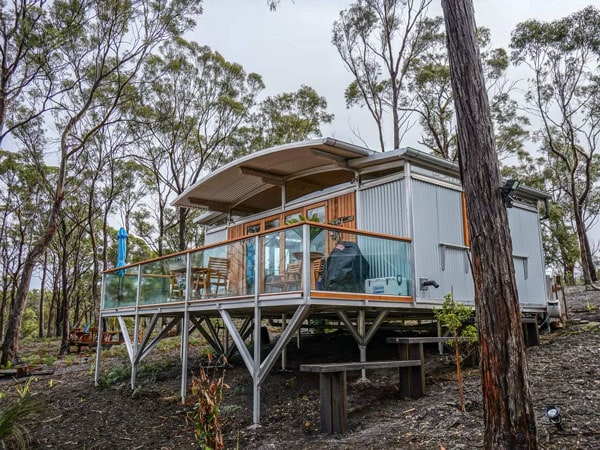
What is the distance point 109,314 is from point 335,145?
6.71 metres

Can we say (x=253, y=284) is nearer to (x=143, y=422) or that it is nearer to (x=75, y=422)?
(x=143, y=422)

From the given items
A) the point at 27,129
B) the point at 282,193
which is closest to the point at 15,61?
the point at 27,129

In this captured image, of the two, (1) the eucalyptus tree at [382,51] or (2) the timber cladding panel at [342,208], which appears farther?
(1) the eucalyptus tree at [382,51]

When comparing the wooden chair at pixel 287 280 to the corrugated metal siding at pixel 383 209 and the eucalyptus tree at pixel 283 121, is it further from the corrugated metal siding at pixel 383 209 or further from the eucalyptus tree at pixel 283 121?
the eucalyptus tree at pixel 283 121

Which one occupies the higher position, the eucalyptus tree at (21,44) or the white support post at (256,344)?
the eucalyptus tree at (21,44)

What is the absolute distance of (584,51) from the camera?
710 inches

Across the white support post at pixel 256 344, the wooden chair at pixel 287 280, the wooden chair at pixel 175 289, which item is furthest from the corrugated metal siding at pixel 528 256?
the wooden chair at pixel 175 289

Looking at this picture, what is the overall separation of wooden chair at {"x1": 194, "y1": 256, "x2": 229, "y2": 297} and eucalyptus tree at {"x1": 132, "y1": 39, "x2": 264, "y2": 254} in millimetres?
11041

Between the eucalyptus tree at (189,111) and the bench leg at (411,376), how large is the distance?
1358 cm

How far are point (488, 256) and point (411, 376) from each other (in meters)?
3.12

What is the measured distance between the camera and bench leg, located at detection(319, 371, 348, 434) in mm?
5652

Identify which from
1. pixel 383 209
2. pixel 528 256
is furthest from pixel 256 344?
pixel 528 256

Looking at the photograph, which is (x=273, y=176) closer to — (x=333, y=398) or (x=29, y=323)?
(x=333, y=398)

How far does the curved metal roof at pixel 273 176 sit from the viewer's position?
28.3 ft
